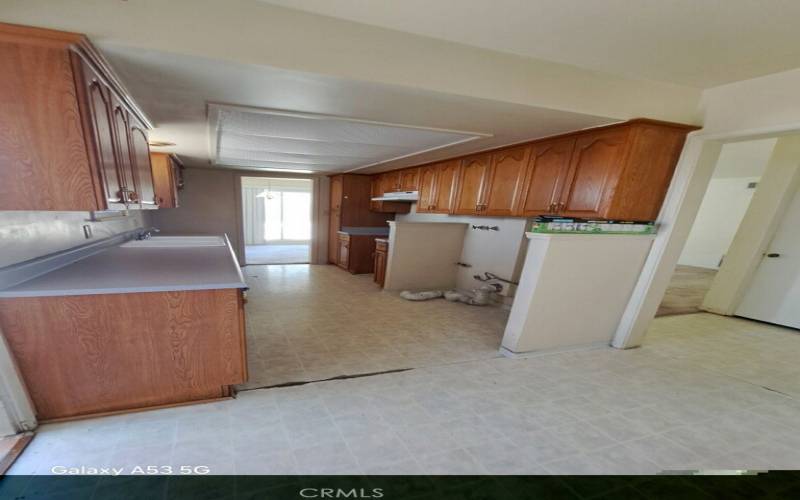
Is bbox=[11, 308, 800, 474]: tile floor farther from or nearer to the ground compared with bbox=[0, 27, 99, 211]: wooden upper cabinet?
nearer to the ground

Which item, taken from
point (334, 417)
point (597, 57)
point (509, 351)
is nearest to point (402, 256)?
point (509, 351)

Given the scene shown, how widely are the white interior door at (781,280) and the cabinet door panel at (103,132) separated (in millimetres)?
6604

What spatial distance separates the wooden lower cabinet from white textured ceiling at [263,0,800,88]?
1568 mm

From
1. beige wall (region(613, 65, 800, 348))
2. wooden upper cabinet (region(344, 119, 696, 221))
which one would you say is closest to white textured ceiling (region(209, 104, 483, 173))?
wooden upper cabinet (region(344, 119, 696, 221))

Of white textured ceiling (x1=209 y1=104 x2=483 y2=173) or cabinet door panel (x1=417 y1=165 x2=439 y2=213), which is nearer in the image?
white textured ceiling (x1=209 y1=104 x2=483 y2=173)

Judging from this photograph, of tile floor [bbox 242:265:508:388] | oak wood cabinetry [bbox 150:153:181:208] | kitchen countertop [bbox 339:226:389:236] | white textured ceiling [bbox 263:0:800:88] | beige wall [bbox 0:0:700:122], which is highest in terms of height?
white textured ceiling [bbox 263:0:800:88]

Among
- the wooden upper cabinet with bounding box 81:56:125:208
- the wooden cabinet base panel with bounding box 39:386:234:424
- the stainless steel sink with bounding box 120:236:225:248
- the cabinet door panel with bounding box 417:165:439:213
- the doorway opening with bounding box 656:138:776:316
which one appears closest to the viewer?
the wooden upper cabinet with bounding box 81:56:125:208

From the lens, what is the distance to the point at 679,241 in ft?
8.18

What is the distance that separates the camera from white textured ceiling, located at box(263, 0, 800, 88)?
1.27m

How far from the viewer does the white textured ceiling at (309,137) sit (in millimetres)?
2107

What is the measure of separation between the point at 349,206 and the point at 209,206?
253 cm

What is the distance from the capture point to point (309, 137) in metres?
2.66

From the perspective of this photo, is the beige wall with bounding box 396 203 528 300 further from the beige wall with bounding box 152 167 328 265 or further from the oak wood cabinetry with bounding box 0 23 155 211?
the beige wall with bounding box 152 167 328 265

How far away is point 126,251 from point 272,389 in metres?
1.79
